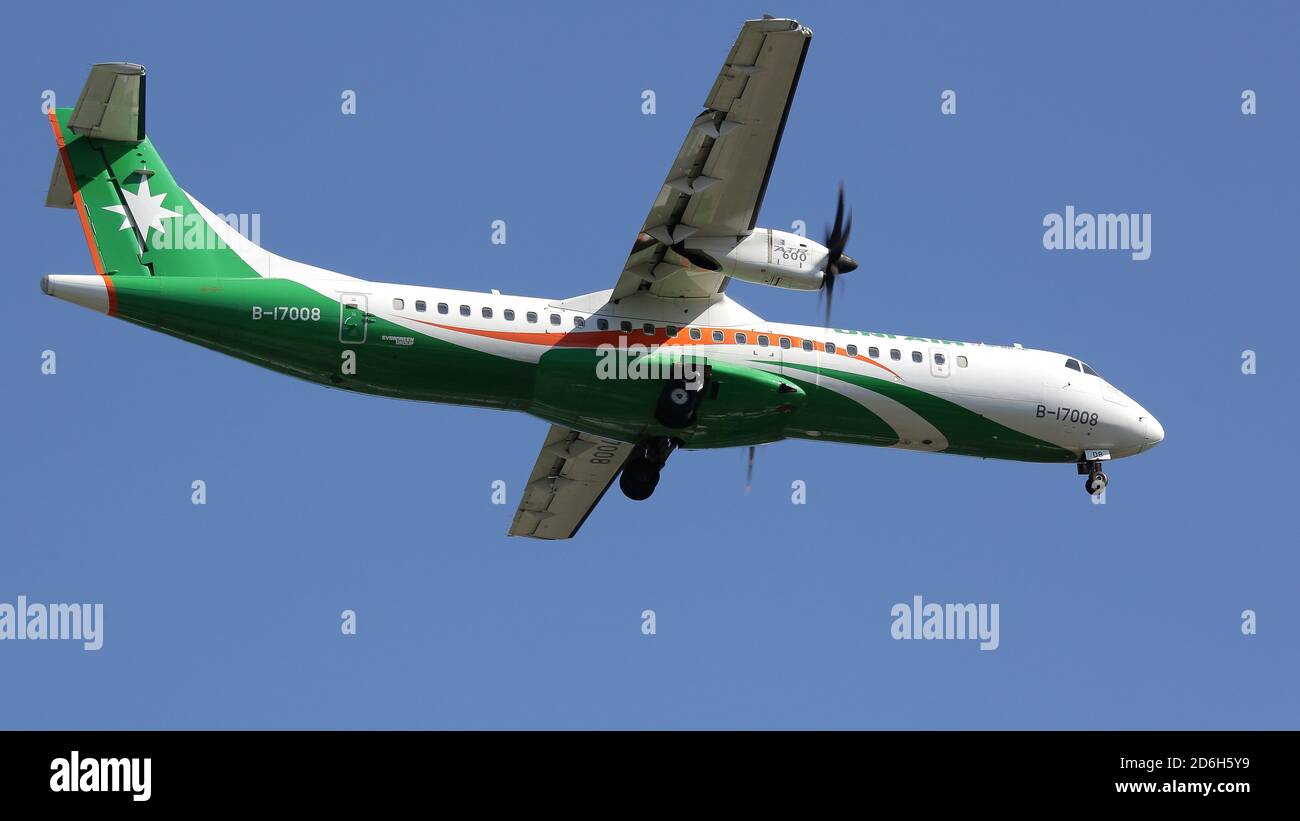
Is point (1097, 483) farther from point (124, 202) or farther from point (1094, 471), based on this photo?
point (124, 202)

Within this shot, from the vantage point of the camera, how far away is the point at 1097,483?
29844 mm

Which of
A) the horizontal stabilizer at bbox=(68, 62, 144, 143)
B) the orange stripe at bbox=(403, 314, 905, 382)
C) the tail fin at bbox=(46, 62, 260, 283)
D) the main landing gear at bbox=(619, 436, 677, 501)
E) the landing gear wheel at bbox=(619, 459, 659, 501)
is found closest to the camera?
the horizontal stabilizer at bbox=(68, 62, 144, 143)

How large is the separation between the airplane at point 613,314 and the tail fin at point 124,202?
31mm

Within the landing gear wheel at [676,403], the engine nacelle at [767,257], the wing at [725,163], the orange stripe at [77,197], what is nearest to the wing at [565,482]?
the landing gear wheel at [676,403]

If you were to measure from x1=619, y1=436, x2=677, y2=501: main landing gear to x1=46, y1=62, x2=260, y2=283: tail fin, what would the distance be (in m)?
6.98

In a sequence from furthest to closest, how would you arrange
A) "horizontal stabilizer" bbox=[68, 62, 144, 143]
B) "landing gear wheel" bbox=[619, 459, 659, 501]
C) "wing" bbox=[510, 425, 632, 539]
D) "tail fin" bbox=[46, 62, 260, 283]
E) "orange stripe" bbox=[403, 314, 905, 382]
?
"wing" bbox=[510, 425, 632, 539], "landing gear wheel" bbox=[619, 459, 659, 501], "orange stripe" bbox=[403, 314, 905, 382], "tail fin" bbox=[46, 62, 260, 283], "horizontal stabilizer" bbox=[68, 62, 144, 143]

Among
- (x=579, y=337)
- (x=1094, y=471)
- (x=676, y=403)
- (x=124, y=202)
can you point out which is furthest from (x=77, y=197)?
(x=1094, y=471)

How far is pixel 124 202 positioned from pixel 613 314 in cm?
772

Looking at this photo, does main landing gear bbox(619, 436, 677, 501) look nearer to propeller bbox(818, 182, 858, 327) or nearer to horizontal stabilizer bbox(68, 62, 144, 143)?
propeller bbox(818, 182, 858, 327)

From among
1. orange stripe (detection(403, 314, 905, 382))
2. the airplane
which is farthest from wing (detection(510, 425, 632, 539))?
orange stripe (detection(403, 314, 905, 382))

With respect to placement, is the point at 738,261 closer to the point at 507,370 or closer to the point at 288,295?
the point at 507,370

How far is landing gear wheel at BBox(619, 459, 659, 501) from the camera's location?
92.0ft

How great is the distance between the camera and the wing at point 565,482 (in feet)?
97.9

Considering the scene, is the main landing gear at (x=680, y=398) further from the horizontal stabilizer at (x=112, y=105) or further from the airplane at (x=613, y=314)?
the horizontal stabilizer at (x=112, y=105)
